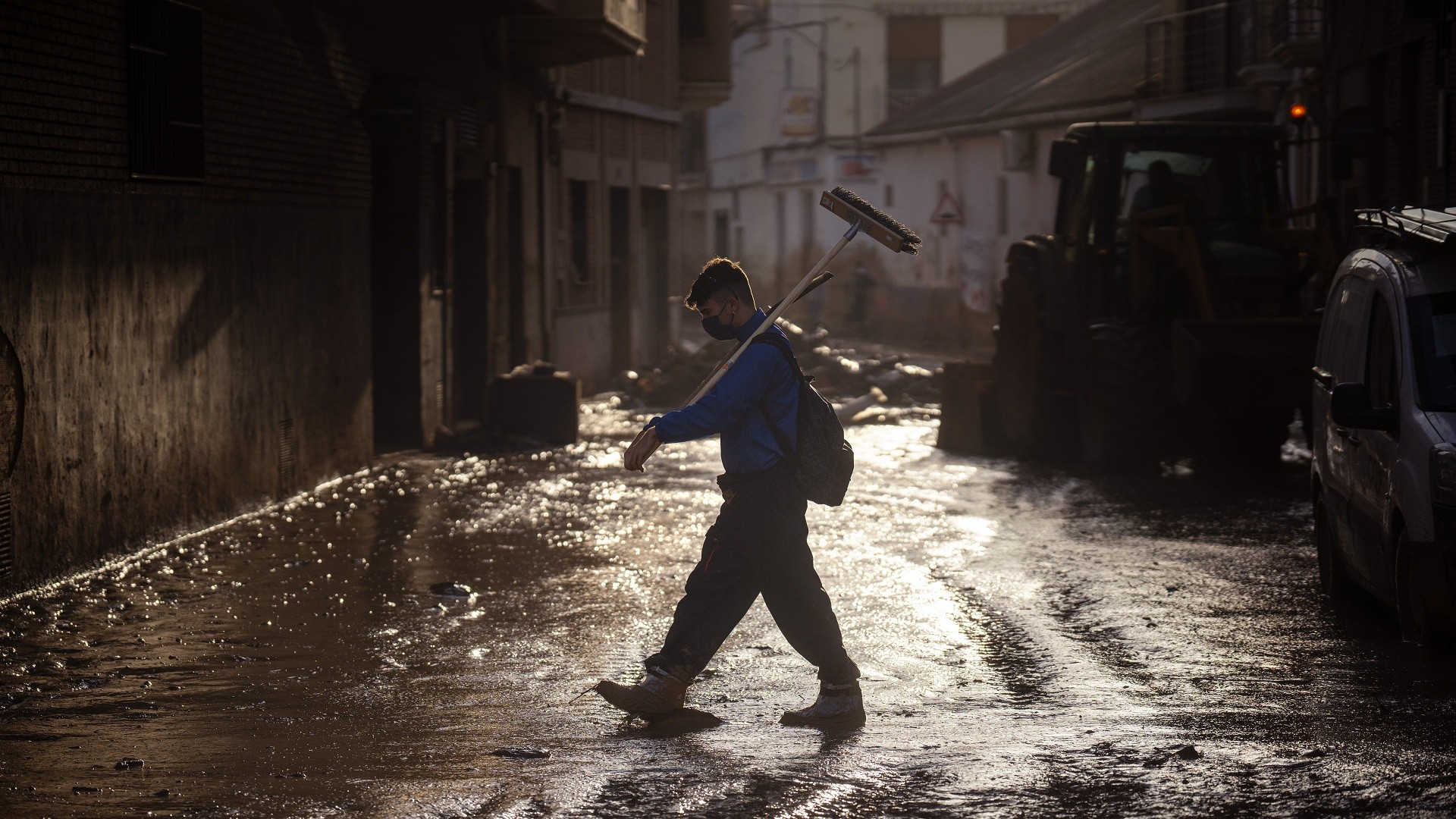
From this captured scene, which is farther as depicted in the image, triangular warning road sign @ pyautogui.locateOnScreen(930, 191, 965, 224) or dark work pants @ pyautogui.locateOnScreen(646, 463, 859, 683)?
triangular warning road sign @ pyautogui.locateOnScreen(930, 191, 965, 224)

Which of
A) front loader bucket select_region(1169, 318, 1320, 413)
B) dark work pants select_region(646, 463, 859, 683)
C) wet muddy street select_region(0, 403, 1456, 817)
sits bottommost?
wet muddy street select_region(0, 403, 1456, 817)

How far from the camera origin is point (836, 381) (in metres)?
23.3

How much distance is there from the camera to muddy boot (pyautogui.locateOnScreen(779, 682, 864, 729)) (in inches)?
244

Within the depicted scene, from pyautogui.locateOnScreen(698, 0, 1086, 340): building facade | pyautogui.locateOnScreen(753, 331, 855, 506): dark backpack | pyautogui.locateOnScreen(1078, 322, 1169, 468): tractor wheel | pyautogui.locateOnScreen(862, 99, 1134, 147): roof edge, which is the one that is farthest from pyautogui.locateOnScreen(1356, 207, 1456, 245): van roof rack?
pyautogui.locateOnScreen(698, 0, 1086, 340): building facade

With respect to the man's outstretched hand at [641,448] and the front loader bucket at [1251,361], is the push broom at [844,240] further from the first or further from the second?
the front loader bucket at [1251,361]

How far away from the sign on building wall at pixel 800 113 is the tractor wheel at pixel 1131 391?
1305 inches

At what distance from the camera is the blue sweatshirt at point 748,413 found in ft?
20.2

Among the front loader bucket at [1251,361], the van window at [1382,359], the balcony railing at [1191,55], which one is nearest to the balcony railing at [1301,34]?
the balcony railing at [1191,55]

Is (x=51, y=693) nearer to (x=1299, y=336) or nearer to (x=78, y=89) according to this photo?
(x=78, y=89)

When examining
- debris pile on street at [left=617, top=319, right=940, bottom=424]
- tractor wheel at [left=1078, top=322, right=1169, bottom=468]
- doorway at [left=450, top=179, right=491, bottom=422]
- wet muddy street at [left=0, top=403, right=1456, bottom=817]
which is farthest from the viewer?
debris pile on street at [left=617, top=319, right=940, bottom=424]

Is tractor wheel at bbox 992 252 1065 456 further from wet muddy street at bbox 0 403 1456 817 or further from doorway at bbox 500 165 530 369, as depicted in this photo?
doorway at bbox 500 165 530 369

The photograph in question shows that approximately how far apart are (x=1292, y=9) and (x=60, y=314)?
17547 mm

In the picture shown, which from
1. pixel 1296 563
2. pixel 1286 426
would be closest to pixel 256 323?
pixel 1296 563

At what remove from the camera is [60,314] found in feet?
30.1
